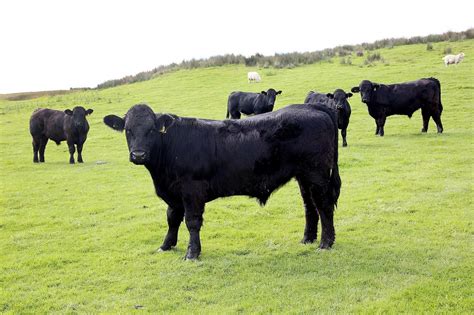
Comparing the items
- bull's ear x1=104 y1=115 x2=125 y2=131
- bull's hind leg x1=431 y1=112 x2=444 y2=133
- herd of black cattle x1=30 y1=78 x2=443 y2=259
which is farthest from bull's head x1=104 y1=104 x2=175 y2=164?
bull's hind leg x1=431 y1=112 x2=444 y2=133

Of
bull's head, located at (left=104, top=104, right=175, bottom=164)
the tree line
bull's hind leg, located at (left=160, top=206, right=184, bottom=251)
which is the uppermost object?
the tree line

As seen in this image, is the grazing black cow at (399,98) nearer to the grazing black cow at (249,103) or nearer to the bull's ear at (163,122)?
the grazing black cow at (249,103)

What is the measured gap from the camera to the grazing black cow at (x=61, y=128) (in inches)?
750

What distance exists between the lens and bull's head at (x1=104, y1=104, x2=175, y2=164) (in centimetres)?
744

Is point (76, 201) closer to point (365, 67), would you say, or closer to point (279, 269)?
point (279, 269)

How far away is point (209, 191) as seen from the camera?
7.81 metres

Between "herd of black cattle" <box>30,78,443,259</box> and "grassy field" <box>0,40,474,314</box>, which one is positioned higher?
"herd of black cattle" <box>30,78,443,259</box>

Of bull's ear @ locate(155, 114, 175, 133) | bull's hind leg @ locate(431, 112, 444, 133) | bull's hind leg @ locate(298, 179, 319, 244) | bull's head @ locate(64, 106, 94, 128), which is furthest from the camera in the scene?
bull's hind leg @ locate(431, 112, 444, 133)

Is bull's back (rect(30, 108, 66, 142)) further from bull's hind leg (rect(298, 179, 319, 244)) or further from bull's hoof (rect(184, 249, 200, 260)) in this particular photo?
bull's hind leg (rect(298, 179, 319, 244))

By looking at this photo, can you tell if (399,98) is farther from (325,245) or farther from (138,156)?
(138,156)

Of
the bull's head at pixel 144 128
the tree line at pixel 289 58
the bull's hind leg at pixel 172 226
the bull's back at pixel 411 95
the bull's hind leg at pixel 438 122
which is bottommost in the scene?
the bull's hind leg at pixel 438 122

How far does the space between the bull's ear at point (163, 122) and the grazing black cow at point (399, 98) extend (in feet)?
47.4

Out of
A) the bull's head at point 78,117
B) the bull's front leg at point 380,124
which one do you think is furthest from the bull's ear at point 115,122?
the bull's front leg at point 380,124

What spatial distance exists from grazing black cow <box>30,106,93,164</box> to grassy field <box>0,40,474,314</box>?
1.06m
